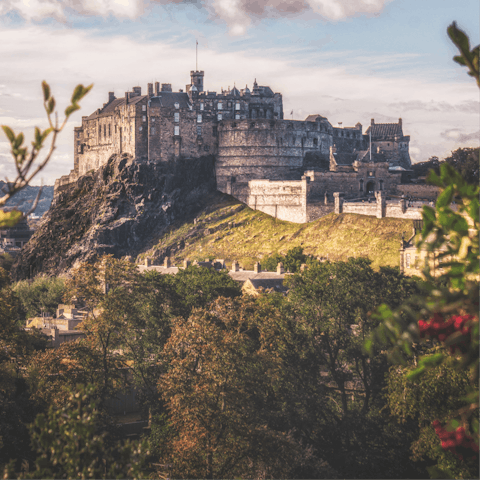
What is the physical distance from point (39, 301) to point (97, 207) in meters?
25.4

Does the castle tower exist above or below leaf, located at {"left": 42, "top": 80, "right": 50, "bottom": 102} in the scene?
above

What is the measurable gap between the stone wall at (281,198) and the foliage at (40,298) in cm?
2712

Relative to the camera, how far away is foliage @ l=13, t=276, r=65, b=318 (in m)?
75.1

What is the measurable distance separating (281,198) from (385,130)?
84.8 ft

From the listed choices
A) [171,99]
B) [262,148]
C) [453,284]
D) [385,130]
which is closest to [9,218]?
[453,284]

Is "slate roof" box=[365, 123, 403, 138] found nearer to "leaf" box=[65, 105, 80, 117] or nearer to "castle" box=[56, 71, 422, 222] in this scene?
"castle" box=[56, 71, 422, 222]

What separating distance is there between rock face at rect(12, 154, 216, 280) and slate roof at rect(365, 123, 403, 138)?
81.4 feet

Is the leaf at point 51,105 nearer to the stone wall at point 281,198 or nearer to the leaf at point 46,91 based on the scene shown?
the leaf at point 46,91

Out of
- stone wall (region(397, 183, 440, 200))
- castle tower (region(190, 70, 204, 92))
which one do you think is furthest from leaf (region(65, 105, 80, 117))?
castle tower (region(190, 70, 204, 92))

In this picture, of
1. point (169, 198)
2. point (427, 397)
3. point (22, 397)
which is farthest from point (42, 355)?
point (169, 198)

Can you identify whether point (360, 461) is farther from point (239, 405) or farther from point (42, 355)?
point (42, 355)

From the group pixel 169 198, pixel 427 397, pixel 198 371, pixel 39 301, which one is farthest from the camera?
pixel 169 198

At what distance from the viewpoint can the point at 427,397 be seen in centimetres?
2809

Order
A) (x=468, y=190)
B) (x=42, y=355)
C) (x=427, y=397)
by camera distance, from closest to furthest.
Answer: (x=468, y=190) → (x=427, y=397) → (x=42, y=355)
